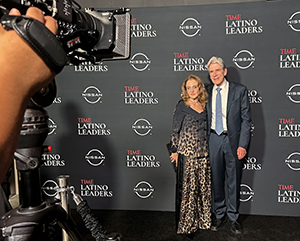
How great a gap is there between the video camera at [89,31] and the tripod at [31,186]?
22cm

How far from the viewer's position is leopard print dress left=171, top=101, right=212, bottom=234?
82.6 inches

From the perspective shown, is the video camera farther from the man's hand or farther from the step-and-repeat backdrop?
the step-and-repeat backdrop

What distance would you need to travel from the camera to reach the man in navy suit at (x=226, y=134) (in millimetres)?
2252

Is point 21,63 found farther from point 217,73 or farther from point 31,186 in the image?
point 217,73

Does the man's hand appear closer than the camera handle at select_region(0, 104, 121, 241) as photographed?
Yes

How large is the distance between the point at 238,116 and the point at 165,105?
0.75 metres

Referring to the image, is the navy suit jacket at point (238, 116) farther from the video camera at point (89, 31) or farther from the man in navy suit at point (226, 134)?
the video camera at point (89, 31)

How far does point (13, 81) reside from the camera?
0.41 meters


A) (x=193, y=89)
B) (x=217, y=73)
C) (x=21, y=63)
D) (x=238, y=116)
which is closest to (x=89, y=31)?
(x=21, y=63)

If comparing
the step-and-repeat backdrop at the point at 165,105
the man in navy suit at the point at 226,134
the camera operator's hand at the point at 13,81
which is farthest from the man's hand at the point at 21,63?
the step-and-repeat backdrop at the point at 165,105

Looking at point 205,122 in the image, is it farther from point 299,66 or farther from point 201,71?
point 299,66

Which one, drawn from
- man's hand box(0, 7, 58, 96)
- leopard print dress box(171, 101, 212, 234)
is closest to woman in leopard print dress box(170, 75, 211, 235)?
leopard print dress box(171, 101, 212, 234)

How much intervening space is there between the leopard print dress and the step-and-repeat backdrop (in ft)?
1.64

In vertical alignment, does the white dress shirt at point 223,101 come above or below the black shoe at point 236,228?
above
